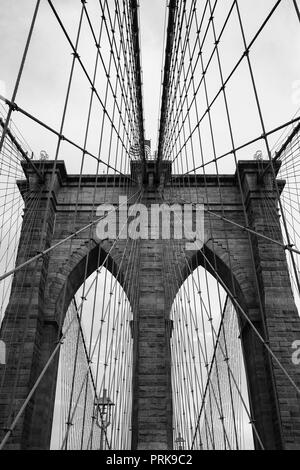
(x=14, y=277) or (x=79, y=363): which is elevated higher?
(x=79, y=363)

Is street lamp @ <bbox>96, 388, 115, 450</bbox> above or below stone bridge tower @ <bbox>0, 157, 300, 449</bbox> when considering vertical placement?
below

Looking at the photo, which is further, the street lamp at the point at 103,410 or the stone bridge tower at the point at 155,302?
the stone bridge tower at the point at 155,302

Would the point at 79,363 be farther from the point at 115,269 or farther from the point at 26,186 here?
the point at 26,186

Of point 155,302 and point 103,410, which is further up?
point 155,302

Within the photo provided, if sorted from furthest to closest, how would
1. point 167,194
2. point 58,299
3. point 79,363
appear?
1. point 79,363
2. point 167,194
3. point 58,299

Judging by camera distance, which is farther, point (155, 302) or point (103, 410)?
point (155, 302)

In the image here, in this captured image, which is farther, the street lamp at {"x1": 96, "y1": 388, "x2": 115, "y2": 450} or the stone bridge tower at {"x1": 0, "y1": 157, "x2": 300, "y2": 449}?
the stone bridge tower at {"x1": 0, "y1": 157, "x2": 300, "y2": 449}

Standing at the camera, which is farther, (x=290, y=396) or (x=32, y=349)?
(x=32, y=349)

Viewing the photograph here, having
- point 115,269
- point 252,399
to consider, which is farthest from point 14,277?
point 252,399

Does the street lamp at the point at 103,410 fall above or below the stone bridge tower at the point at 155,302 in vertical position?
below
